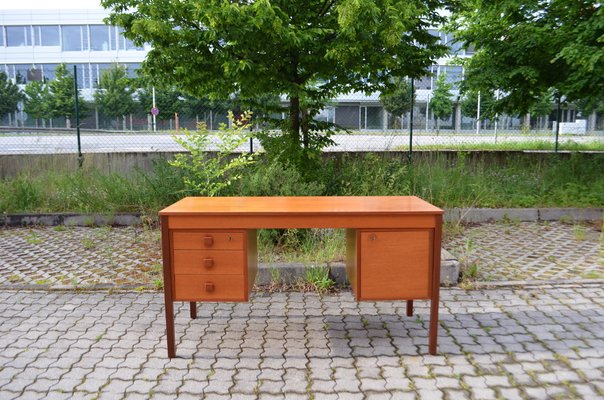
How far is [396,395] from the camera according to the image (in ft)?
9.16

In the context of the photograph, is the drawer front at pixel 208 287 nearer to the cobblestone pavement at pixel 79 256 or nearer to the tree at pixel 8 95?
the cobblestone pavement at pixel 79 256

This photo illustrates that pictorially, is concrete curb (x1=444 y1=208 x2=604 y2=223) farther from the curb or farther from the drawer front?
the drawer front

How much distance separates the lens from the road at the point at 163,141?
9.90 metres

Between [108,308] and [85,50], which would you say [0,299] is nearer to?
[108,308]

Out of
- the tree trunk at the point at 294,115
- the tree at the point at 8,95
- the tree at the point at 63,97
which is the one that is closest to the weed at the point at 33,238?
the tree trunk at the point at 294,115

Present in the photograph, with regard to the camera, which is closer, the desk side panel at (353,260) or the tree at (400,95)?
the desk side panel at (353,260)

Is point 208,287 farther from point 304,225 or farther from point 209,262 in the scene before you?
point 304,225

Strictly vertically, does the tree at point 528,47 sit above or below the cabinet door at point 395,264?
above

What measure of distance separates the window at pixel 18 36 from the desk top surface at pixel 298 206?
1999 inches

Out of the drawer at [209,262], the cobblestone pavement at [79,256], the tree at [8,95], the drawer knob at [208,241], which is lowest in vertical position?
the cobblestone pavement at [79,256]

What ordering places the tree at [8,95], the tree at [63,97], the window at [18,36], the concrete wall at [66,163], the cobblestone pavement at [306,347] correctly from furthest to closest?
the window at [18,36] → the tree at [8,95] → the tree at [63,97] → the concrete wall at [66,163] → the cobblestone pavement at [306,347]

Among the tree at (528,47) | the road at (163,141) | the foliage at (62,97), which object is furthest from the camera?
the foliage at (62,97)

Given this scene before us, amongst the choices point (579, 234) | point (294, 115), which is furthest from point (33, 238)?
point (579, 234)

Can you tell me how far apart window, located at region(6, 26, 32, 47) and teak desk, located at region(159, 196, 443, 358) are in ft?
168
